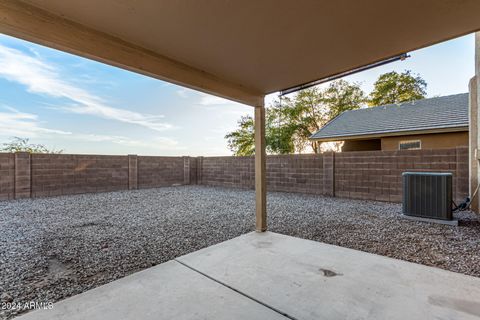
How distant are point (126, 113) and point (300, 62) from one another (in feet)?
28.0

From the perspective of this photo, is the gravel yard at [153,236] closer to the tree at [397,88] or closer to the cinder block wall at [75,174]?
the cinder block wall at [75,174]

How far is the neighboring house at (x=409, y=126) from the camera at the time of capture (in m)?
7.24

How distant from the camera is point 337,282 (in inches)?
73.7

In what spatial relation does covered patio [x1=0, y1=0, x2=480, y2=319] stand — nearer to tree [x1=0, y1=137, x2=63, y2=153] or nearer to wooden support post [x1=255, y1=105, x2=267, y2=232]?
wooden support post [x1=255, y1=105, x2=267, y2=232]

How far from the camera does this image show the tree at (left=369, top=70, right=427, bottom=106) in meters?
13.9

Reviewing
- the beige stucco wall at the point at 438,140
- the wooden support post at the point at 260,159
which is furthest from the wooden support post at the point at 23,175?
the beige stucco wall at the point at 438,140

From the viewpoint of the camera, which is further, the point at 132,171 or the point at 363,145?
the point at 363,145

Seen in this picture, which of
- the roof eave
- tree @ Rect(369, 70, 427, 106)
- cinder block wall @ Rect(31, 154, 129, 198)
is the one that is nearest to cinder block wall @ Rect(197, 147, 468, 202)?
the roof eave

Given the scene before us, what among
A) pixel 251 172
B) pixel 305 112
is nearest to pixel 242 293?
pixel 251 172

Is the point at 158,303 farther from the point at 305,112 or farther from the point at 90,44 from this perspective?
the point at 305,112

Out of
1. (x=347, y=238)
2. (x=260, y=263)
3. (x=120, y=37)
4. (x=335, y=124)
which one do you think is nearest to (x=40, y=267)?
(x=260, y=263)

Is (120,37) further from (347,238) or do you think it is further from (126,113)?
(126,113)

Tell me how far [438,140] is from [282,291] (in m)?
8.56

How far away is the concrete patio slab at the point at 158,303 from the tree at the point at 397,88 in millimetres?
16548
